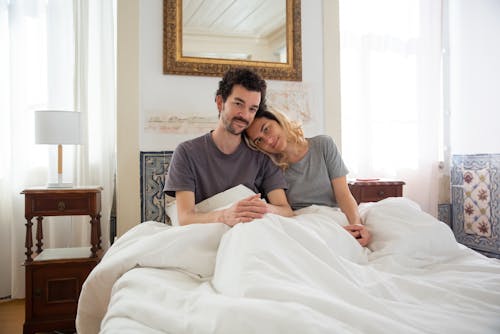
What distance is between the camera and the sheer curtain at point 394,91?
3.50 m

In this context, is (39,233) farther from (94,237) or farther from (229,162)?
(229,162)

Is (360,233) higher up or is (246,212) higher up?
(246,212)

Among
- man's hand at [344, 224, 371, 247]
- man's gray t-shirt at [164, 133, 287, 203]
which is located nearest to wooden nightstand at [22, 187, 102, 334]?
man's gray t-shirt at [164, 133, 287, 203]

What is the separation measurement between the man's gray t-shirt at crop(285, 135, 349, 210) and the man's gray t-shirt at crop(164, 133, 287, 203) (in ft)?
0.31

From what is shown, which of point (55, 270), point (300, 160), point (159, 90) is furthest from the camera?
point (159, 90)

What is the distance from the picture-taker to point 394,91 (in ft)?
11.8

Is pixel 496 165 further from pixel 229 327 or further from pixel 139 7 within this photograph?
pixel 229 327

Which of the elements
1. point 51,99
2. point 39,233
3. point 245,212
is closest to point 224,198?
point 245,212

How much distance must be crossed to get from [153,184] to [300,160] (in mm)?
954

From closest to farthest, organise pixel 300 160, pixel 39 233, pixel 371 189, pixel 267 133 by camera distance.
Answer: pixel 267 133 → pixel 300 160 → pixel 39 233 → pixel 371 189

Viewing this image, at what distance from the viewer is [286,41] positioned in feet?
9.27

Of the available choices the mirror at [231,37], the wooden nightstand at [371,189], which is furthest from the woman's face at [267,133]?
the wooden nightstand at [371,189]

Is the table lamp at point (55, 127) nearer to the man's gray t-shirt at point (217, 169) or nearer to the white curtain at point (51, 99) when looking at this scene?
the white curtain at point (51, 99)

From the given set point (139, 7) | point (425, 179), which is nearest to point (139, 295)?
point (139, 7)
